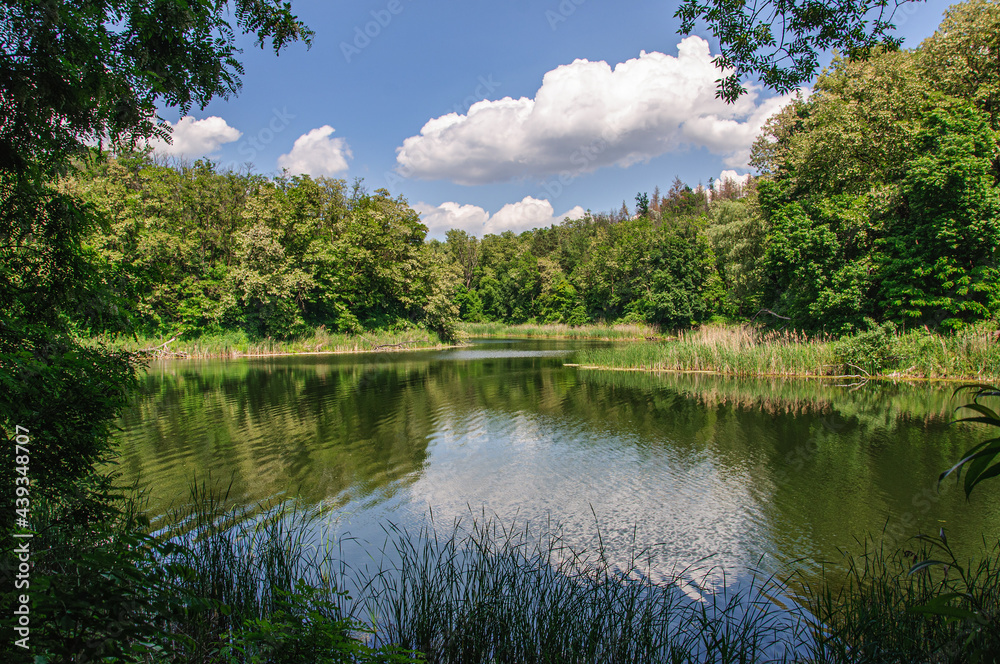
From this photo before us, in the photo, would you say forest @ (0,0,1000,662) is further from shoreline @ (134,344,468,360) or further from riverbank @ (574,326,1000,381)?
shoreline @ (134,344,468,360)

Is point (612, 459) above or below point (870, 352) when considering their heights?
below

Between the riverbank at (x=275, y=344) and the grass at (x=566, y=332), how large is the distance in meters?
9.99

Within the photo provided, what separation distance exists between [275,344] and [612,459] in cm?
3224

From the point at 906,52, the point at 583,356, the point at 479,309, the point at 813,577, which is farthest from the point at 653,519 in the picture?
the point at 479,309

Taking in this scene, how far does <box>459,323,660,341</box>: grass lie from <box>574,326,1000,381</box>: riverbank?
23.6 meters

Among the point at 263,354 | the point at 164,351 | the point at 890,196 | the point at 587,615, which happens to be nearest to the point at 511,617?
the point at 587,615

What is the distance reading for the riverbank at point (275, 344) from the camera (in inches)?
1374

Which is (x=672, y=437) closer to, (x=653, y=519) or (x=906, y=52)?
(x=653, y=519)

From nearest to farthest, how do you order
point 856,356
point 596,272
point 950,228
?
point 856,356, point 950,228, point 596,272

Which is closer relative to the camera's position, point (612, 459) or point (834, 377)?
point (612, 459)

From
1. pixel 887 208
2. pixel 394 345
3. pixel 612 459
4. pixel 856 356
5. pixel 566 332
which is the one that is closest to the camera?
pixel 612 459

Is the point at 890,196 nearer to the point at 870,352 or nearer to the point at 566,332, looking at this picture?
the point at 870,352

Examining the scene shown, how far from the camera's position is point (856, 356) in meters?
18.4

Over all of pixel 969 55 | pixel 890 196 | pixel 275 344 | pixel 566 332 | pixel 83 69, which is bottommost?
pixel 566 332
